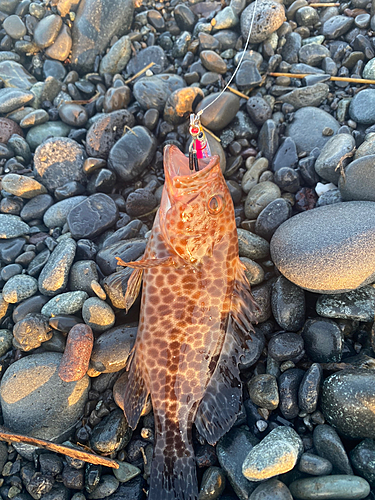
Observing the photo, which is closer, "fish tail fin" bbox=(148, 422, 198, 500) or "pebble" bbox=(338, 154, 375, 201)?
"fish tail fin" bbox=(148, 422, 198, 500)

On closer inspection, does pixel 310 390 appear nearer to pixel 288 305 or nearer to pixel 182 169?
pixel 288 305

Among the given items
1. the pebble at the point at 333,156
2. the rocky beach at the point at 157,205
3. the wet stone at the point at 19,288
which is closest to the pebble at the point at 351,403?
the rocky beach at the point at 157,205

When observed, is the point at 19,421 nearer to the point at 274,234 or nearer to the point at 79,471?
the point at 79,471

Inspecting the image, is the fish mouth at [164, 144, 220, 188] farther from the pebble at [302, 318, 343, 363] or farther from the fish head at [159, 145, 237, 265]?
the pebble at [302, 318, 343, 363]

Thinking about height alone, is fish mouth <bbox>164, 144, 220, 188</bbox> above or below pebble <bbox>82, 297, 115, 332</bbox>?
above

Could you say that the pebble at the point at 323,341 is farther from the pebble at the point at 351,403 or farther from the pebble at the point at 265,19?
the pebble at the point at 265,19

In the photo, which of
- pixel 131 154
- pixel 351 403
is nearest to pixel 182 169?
pixel 131 154

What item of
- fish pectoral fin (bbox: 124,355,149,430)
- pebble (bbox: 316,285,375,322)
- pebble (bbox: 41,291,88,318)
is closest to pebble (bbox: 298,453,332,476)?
pebble (bbox: 316,285,375,322)
